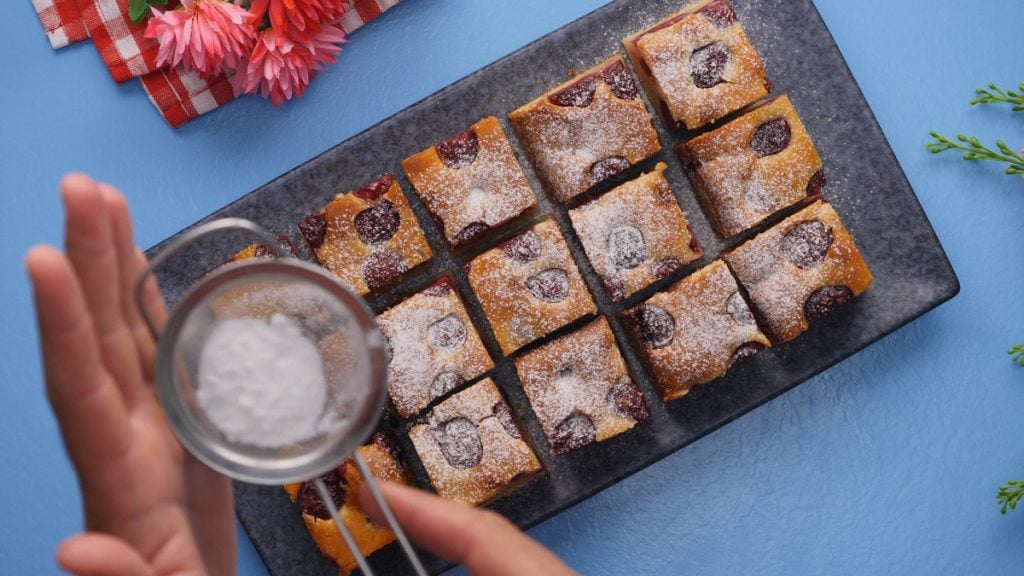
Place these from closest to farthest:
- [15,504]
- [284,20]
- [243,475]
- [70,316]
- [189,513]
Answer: [70,316], [243,475], [189,513], [284,20], [15,504]

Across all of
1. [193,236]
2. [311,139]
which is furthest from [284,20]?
[193,236]

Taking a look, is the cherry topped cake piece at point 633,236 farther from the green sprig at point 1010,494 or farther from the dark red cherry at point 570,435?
the green sprig at point 1010,494

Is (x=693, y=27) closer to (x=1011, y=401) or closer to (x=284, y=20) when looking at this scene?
(x=284, y=20)

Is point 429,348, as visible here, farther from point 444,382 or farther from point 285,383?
point 285,383

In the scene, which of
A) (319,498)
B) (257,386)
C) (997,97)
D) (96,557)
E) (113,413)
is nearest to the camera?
(96,557)

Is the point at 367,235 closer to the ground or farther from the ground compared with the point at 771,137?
farther from the ground

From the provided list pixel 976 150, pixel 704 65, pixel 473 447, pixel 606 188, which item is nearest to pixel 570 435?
pixel 473 447
